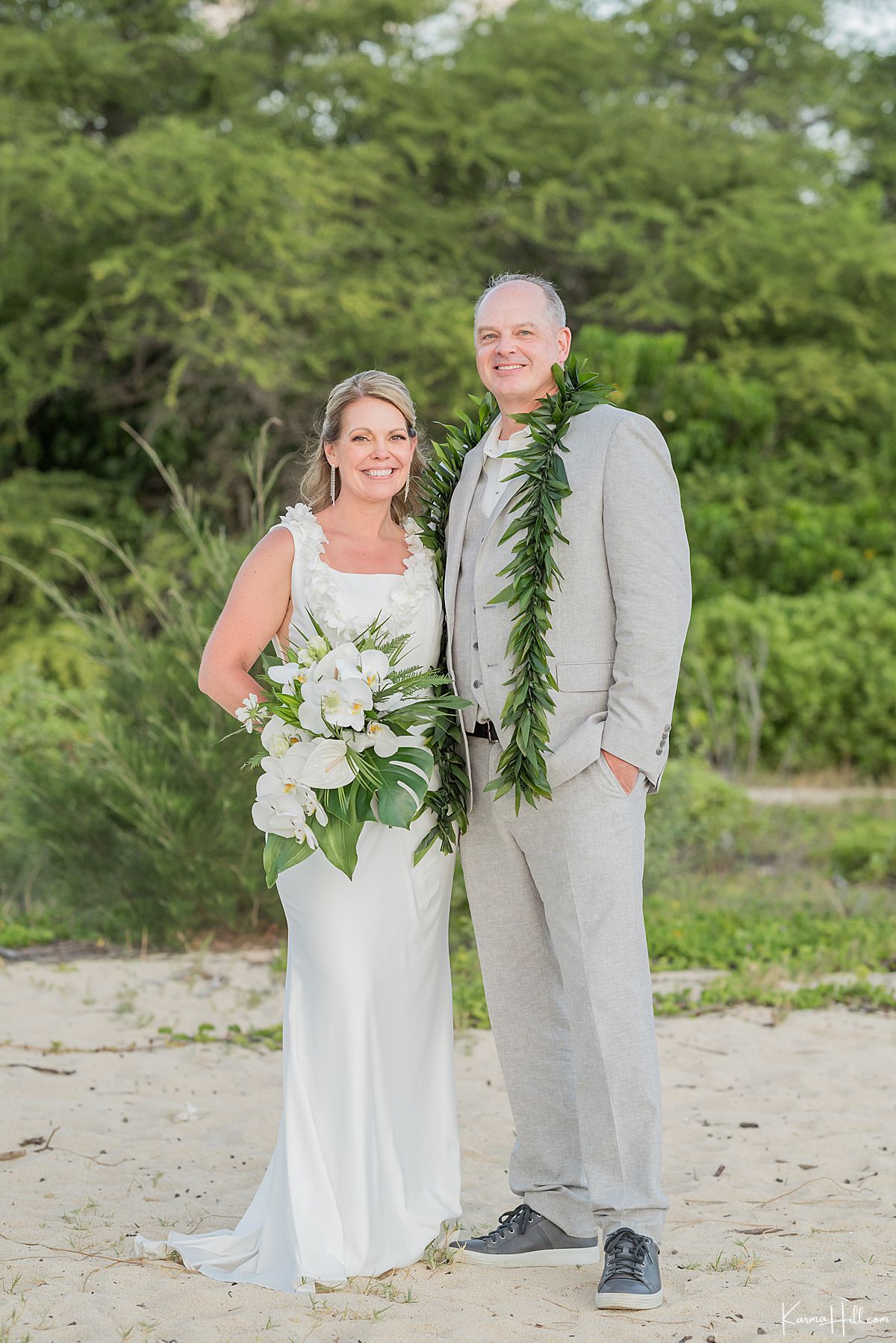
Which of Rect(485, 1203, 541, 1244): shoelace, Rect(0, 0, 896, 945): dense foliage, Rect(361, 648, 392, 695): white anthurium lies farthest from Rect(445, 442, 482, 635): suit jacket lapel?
Rect(0, 0, 896, 945): dense foliage

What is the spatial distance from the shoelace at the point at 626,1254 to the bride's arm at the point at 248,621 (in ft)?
5.14

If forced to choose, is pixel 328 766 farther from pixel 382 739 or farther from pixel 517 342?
pixel 517 342

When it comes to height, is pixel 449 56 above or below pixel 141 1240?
above

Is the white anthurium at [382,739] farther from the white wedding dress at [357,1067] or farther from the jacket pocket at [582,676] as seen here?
the jacket pocket at [582,676]

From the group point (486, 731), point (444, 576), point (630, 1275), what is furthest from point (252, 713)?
point (630, 1275)

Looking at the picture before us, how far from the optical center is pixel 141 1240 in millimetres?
3371

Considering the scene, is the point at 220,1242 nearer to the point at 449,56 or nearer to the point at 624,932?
the point at 624,932

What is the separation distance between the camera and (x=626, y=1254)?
10.2 feet

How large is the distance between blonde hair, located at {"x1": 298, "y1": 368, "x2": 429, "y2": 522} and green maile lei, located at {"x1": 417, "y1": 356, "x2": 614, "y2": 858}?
1.30 feet

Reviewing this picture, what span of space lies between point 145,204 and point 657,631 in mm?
11233

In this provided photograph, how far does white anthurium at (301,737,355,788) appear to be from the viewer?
3150mm

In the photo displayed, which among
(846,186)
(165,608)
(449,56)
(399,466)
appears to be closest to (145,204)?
(449,56)

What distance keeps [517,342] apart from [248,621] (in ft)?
3.25

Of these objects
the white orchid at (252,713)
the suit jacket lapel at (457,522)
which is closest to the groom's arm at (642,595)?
the suit jacket lapel at (457,522)
